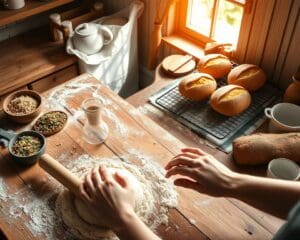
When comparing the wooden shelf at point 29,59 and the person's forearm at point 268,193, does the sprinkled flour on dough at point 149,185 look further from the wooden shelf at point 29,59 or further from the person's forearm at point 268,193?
the wooden shelf at point 29,59

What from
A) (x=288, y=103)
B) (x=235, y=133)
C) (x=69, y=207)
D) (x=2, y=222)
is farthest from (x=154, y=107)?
(x=2, y=222)

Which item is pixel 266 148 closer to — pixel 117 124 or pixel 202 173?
pixel 202 173

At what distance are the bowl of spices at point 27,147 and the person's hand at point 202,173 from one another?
418 mm

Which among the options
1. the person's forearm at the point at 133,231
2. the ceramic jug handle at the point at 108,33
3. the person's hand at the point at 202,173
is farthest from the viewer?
the ceramic jug handle at the point at 108,33

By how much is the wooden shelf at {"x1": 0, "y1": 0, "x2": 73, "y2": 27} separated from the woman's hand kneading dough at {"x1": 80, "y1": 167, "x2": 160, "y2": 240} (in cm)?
110

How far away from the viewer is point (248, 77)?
1.48 metres

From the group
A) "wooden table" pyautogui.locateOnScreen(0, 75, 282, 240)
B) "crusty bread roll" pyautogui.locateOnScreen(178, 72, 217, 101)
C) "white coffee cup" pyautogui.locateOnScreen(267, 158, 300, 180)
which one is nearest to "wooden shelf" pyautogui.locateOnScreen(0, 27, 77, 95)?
"wooden table" pyautogui.locateOnScreen(0, 75, 282, 240)

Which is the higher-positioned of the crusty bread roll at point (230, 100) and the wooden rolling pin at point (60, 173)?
the wooden rolling pin at point (60, 173)

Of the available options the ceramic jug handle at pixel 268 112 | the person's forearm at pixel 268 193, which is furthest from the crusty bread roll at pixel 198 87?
the person's forearm at pixel 268 193

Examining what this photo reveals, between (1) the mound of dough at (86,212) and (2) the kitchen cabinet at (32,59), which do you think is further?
(2) the kitchen cabinet at (32,59)

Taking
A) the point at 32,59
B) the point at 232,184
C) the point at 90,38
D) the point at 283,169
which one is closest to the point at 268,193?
the point at 232,184

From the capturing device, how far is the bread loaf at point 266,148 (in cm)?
120

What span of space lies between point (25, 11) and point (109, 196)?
124cm

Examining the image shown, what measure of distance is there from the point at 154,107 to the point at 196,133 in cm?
23
